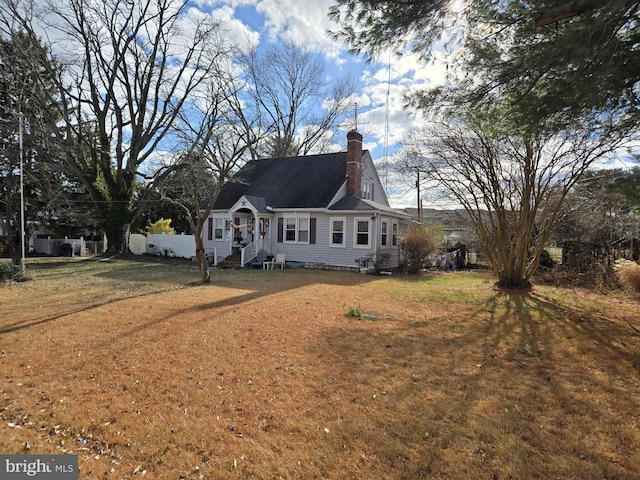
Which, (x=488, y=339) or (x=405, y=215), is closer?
(x=488, y=339)

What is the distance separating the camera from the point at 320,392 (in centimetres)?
408

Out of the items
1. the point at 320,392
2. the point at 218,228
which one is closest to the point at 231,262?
the point at 218,228

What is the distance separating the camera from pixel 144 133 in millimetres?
24234

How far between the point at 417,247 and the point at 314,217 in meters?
5.55

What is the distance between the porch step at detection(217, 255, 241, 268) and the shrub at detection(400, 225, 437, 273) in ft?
28.6

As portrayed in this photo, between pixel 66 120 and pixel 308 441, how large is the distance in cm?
2537

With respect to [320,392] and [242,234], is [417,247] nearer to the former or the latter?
[242,234]

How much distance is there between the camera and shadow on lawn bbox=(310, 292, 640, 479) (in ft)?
9.48

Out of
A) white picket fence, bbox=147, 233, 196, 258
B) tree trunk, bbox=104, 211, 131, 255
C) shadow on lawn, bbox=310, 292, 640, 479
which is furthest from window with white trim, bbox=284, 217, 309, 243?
shadow on lawn, bbox=310, 292, 640, 479

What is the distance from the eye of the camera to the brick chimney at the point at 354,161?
750 inches

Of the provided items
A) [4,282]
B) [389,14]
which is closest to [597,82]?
[389,14]

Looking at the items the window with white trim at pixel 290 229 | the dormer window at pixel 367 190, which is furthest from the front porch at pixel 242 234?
the dormer window at pixel 367 190

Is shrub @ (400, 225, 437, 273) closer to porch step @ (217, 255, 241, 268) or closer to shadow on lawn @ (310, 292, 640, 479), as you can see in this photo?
porch step @ (217, 255, 241, 268)

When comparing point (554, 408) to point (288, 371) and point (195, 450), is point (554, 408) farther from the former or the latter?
point (195, 450)
